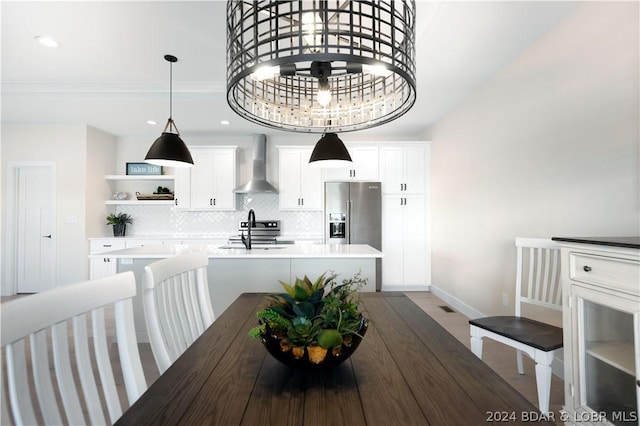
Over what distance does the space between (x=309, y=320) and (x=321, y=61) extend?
2.26 feet

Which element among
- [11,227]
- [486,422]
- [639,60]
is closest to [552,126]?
[639,60]

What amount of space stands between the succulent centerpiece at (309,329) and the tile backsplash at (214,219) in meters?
4.18

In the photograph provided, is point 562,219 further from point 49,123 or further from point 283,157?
point 49,123

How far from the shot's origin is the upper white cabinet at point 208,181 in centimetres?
479

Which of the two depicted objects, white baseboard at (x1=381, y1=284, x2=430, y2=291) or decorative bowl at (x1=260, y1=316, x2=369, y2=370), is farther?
white baseboard at (x1=381, y1=284, x2=430, y2=291)

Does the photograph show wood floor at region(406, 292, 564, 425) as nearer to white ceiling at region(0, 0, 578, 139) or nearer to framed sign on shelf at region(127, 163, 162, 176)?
white ceiling at region(0, 0, 578, 139)

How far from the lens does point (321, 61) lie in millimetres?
768

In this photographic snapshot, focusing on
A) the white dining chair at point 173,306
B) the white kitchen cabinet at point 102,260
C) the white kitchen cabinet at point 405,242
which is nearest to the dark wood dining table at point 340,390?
the white dining chair at point 173,306

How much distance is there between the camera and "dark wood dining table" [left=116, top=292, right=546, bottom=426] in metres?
0.65

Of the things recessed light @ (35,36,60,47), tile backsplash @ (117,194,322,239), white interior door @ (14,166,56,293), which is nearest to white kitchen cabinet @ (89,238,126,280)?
tile backsplash @ (117,194,322,239)

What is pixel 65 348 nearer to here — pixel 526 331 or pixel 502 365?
pixel 526 331

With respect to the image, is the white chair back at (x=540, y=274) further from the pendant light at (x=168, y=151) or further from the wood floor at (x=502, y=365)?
the pendant light at (x=168, y=151)

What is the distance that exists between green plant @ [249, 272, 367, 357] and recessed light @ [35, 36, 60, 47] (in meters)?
3.12

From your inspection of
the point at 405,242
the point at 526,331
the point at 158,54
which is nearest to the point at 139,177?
the point at 158,54
